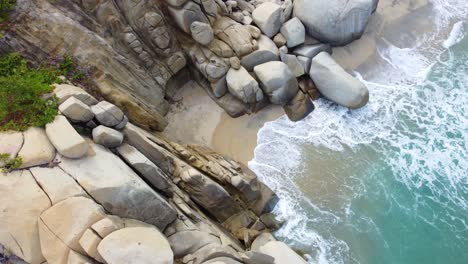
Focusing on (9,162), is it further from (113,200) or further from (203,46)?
(203,46)

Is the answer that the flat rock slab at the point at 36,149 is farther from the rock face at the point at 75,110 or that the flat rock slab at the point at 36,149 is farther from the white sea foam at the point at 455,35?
the white sea foam at the point at 455,35

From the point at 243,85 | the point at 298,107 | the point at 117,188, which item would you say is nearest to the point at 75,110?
the point at 117,188

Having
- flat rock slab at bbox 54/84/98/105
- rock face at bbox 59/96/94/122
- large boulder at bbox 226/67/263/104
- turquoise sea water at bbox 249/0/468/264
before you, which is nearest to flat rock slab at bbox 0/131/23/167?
rock face at bbox 59/96/94/122

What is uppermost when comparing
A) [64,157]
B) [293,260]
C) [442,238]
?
[64,157]

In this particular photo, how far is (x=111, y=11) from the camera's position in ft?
48.6

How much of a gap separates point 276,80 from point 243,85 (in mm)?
1351

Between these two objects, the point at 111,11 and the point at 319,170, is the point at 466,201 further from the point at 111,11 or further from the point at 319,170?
the point at 111,11

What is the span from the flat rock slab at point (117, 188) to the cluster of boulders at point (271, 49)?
6.52 meters

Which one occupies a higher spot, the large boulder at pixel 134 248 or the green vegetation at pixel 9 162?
the green vegetation at pixel 9 162

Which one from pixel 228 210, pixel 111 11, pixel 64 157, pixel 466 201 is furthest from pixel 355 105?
pixel 64 157

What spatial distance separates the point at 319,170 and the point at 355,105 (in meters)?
3.39

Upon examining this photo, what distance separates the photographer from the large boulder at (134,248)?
9812mm

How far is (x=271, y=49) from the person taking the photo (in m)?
17.4

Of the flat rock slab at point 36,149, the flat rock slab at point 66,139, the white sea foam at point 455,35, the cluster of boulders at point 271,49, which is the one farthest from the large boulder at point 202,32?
the white sea foam at point 455,35
